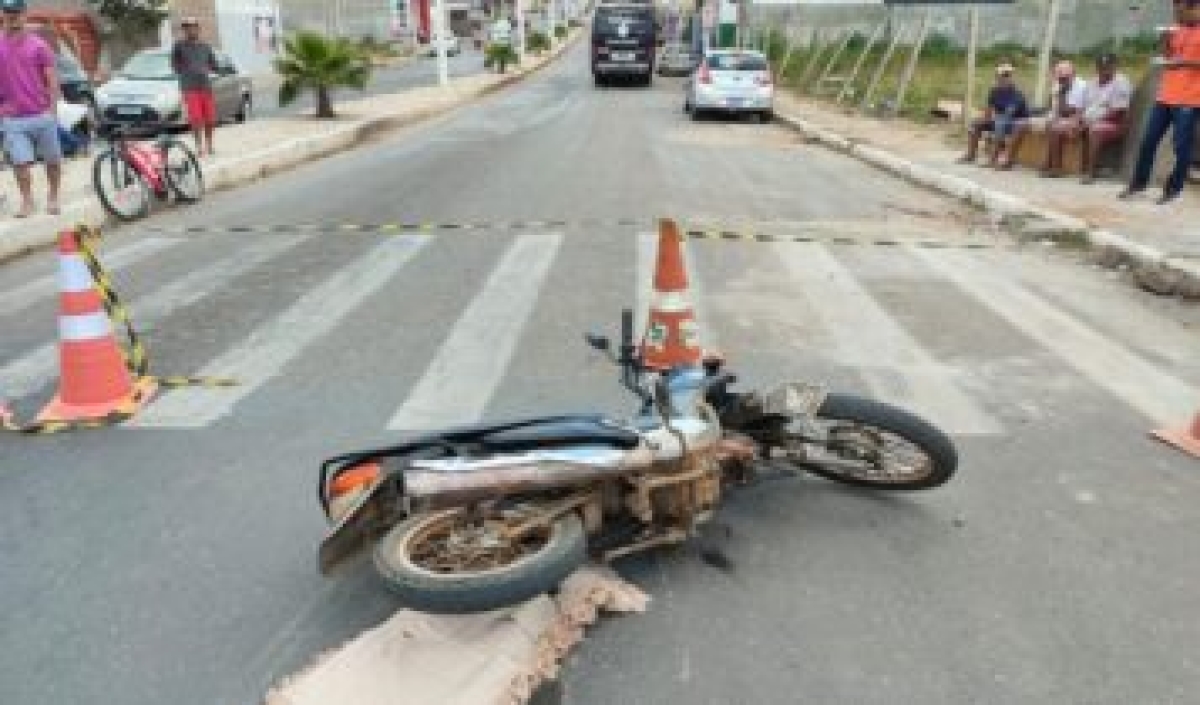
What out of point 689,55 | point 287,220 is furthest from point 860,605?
point 689,55

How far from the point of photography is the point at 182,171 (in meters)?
12.3

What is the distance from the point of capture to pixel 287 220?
1116 cm

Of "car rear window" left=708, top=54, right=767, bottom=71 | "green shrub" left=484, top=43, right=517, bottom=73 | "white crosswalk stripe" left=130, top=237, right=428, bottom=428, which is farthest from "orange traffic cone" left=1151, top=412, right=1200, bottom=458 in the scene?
"green shrub" left=484, top=43, right=517, bottom=73

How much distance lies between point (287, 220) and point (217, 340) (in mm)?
4651

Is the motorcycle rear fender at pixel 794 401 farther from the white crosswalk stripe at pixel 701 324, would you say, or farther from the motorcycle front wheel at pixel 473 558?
the white crosswalk stripe at pixel 701 324

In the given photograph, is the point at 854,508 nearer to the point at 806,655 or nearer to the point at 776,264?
the point at 806,655

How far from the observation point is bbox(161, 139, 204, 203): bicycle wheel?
1198 cm

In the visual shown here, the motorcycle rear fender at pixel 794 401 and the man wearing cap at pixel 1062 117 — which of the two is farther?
the man wearing cap at pixel 1062 117

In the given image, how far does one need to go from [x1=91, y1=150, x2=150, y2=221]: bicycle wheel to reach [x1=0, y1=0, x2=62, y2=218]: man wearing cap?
0.70 metres

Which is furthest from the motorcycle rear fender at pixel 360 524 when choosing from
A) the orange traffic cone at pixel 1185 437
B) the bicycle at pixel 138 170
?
the bicycle at pixel 138 170

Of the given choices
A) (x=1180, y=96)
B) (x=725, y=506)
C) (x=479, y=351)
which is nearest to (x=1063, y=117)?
(x=1180, y=96)

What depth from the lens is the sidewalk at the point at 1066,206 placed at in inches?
347

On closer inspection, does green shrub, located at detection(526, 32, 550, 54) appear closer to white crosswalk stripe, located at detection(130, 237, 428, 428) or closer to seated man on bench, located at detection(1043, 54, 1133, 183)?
seated man on bench, located at detection(1043, 54, 1133, 183)

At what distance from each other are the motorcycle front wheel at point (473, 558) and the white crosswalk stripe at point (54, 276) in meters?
5.49
